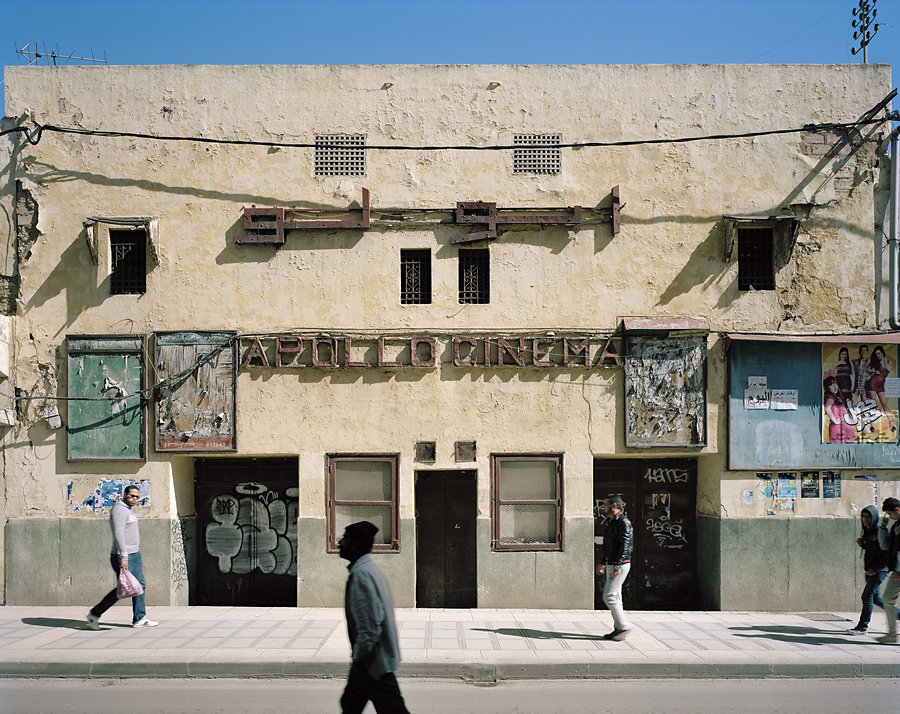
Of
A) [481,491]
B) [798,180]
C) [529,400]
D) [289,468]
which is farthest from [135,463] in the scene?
[798,180]

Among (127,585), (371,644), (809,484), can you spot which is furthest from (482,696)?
(809,484)

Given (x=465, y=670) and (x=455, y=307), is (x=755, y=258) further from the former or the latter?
(x=465, y=670)

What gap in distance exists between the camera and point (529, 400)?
1140 cm

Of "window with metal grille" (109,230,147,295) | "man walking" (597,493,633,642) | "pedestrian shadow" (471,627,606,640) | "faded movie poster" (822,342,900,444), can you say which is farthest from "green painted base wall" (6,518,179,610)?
"faded movie poster" (822,342,900,444)

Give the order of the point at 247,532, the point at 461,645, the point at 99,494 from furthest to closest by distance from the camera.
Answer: the point at 247,532
the point at 99,494
the point at 461,645

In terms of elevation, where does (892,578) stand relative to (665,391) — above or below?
below

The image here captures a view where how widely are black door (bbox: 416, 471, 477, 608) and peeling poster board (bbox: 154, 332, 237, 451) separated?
10.5ft

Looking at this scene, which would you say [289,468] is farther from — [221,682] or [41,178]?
[41,178]

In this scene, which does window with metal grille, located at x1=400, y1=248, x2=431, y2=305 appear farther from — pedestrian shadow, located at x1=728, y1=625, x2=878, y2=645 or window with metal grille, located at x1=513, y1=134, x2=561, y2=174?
pedestrian shadow, located at x1=728, y1=625, x2=878, y2=645

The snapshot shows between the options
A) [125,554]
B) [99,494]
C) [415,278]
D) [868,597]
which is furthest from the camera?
[415,278]

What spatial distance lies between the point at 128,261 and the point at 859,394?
38.2 ft

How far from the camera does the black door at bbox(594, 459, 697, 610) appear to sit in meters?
12.1

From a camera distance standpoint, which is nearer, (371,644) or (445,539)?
(371,644)

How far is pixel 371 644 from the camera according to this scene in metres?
5.02
